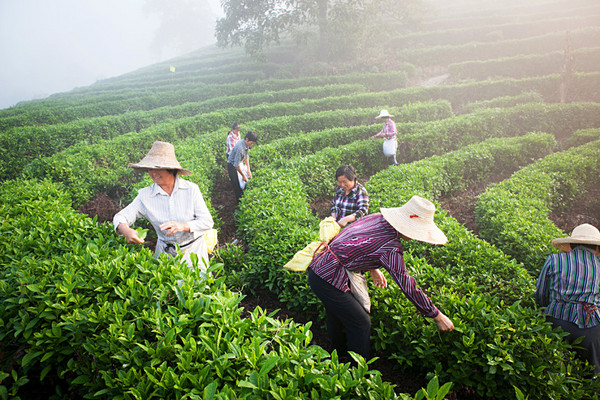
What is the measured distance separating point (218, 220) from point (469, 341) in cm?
504

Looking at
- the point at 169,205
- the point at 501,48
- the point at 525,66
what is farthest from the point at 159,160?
the point at 501,48

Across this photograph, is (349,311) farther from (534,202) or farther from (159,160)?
(534,202)

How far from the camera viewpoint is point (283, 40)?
4188cm

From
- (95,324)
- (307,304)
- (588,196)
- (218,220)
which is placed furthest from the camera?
(588,196)

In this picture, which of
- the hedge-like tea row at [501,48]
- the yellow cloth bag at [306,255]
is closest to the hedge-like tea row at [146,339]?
the yellow cloth bag at [306,255]

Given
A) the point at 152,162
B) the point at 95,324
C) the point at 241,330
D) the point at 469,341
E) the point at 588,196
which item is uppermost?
the point at 152,162

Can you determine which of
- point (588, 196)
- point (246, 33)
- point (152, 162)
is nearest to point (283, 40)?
point (246, 33)

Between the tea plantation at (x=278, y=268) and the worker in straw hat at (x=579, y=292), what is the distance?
304 mm

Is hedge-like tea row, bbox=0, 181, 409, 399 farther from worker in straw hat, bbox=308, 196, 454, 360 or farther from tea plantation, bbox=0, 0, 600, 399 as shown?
worker in straw hat, bbox=308, 196, 454, 360

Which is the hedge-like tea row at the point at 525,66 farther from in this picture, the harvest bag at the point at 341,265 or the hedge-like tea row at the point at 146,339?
the hedge-like tea row at the point at 146,339

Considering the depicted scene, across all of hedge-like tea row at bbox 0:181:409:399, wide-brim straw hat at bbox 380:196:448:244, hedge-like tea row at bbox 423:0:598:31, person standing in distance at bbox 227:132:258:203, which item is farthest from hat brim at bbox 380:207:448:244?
hedge-like tea row at bbox 423:0:598:31

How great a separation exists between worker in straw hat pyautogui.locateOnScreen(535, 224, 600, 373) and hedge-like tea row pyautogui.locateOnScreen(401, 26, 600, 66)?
26609 mm

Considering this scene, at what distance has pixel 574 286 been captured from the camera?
2982 millimetres

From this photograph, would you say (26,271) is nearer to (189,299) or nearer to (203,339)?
(189,299)
